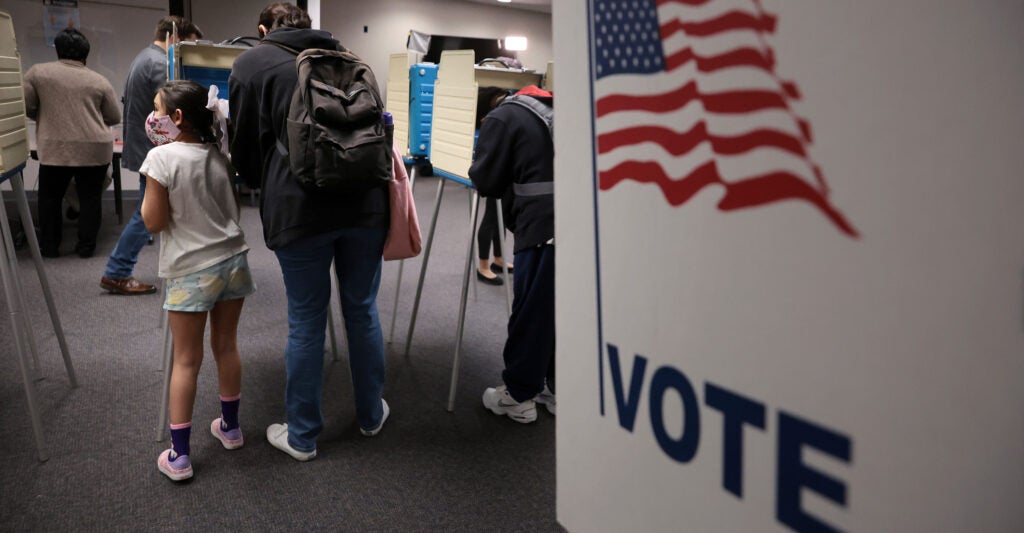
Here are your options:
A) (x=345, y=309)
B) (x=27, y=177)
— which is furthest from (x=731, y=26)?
(x=27, y=177)

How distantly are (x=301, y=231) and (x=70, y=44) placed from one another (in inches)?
128

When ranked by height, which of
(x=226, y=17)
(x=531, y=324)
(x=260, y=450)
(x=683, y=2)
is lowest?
Answer: (x=260, y=450)

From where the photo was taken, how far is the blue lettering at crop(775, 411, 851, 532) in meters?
0.37

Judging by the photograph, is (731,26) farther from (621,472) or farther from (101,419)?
(101,419)

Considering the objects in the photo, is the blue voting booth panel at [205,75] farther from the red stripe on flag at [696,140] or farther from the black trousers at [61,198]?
the red stripe on flag at [696,140]

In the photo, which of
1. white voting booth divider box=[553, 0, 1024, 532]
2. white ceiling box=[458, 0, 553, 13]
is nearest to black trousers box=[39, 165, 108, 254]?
white voting booth divider box=[553, 0, 1024, 532]

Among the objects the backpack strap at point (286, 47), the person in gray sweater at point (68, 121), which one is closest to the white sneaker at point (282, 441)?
Answer: the backpack strap at point (286, 47)

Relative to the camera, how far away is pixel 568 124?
21.3 inches

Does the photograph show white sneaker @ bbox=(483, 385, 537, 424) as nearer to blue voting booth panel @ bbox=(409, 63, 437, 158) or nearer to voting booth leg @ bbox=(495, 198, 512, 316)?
voting booth leg @ bbox=(495, 198, 512, 316)

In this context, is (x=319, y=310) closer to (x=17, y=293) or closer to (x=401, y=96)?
(x=17, y=293)

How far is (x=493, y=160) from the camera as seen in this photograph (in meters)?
2.30

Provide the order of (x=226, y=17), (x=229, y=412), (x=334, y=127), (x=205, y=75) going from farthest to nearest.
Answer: (x=226, y=17) → (x=205, y=75) → (x=229, y=412) → (x=334, y=127)

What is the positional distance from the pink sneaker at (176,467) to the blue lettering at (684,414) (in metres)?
2.01

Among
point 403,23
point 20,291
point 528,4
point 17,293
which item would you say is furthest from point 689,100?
point 528,4
